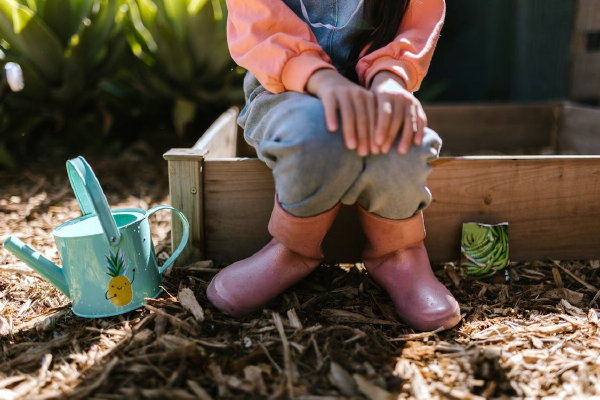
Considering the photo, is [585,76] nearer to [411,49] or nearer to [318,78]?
[411,49]

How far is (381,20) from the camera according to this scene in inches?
45.0

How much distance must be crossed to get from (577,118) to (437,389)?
1.43 metres

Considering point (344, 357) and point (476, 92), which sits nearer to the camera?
point (344, 357)

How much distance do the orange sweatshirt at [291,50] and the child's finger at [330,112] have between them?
97 mm

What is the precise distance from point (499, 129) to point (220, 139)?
3.58 feet

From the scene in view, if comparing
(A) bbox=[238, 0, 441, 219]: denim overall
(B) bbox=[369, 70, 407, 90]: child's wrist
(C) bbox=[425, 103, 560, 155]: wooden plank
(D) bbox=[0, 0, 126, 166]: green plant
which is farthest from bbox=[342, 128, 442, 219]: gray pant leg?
(D) bbox=[0, 0, 126, 166]: green plant

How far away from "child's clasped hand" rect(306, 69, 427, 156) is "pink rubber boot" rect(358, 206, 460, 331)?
0.55 ft

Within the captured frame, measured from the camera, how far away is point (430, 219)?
1.29 metres

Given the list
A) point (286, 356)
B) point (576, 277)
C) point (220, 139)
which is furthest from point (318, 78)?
point (576, 277)

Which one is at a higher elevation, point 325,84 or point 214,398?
point 325,84

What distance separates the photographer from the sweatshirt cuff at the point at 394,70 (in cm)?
105

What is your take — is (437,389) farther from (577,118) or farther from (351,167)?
(577,118)

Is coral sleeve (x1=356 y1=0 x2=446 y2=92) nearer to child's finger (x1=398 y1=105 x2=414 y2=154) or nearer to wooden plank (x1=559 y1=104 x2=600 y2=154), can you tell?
child's finger (x1=398 y1=105 x2=414 y2=154)

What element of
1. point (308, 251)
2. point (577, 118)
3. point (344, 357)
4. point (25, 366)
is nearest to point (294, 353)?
point (344, 357)
